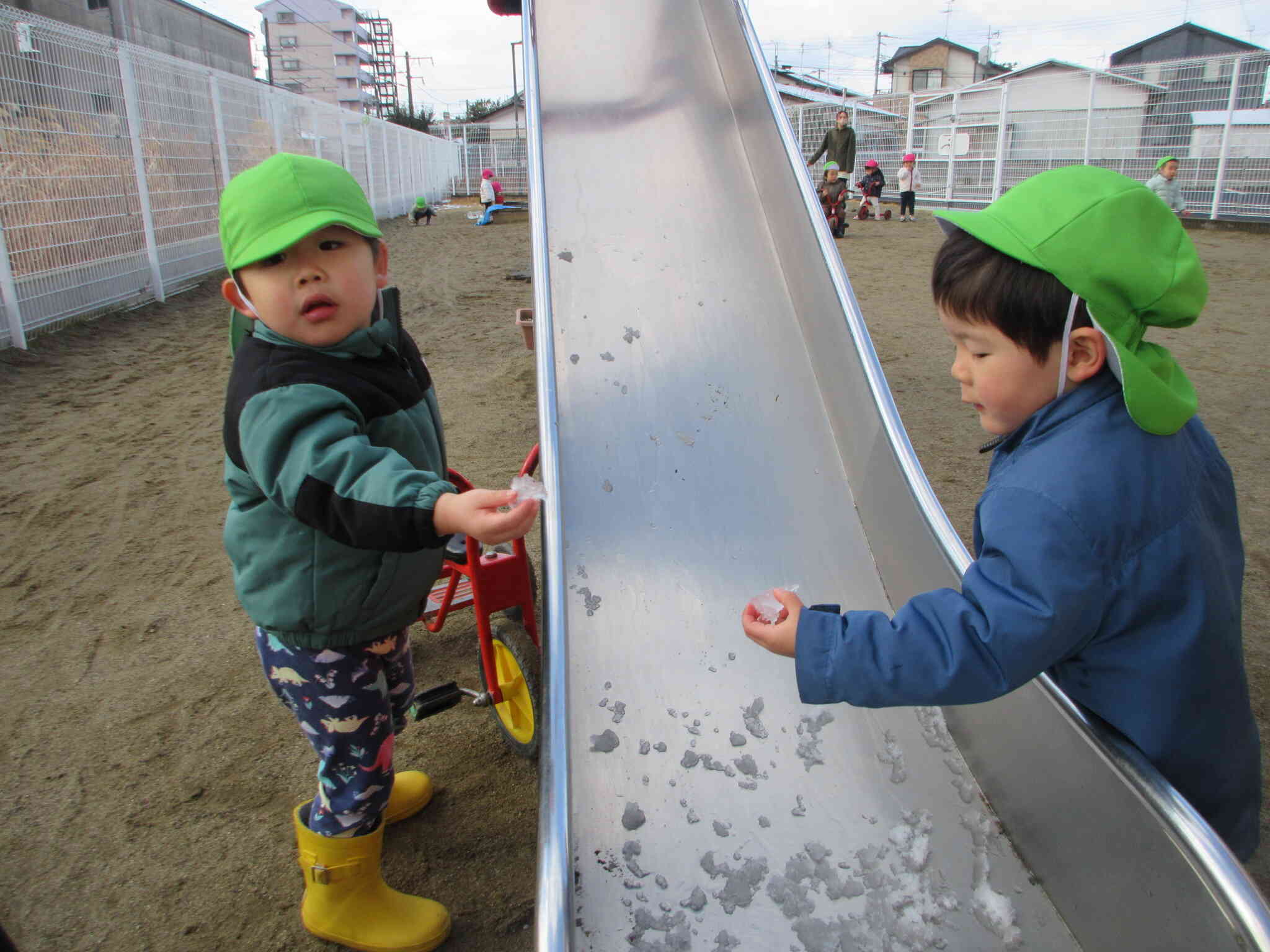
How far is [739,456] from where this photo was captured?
262 centimetres

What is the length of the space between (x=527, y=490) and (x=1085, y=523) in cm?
84

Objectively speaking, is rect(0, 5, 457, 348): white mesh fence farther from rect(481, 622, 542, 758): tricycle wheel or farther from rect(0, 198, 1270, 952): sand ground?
rect(481, 622, 542, 758): tricycle wheel

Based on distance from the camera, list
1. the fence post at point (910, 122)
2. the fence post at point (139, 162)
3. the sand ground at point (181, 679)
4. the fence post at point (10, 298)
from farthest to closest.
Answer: the fence post at point (910, 122), the fence post at point (139, 162), the fence post at point (10, 298), the sand ground at point (181, 679)

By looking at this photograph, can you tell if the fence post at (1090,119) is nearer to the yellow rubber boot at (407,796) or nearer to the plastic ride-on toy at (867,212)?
the plastic ride-on toy at (867,212)

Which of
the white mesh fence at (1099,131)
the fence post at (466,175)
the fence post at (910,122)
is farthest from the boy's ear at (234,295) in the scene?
the fence post at (466,175)

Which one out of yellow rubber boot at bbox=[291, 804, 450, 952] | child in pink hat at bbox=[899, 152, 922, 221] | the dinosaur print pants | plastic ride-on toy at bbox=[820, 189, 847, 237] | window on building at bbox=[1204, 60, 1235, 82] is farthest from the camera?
child in pink hat at bbox=[899, 152, 922, 221]

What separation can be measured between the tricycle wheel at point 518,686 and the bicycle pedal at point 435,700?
0.11m

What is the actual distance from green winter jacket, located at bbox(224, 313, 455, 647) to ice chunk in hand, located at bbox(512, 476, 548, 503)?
0.36ft

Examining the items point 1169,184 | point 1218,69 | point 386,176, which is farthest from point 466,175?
point 1169,184

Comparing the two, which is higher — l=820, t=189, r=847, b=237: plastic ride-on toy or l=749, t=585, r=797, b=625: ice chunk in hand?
l=820, t=189, r=847, b=237: plastic ride-on toy

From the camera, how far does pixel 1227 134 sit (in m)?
12.9

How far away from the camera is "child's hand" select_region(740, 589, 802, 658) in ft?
4.07

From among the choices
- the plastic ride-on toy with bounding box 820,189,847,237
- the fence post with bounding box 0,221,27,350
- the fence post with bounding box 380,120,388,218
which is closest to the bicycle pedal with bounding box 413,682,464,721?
the fence post with bounding box 0,221,27,350

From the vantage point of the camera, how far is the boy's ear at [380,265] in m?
1.68
